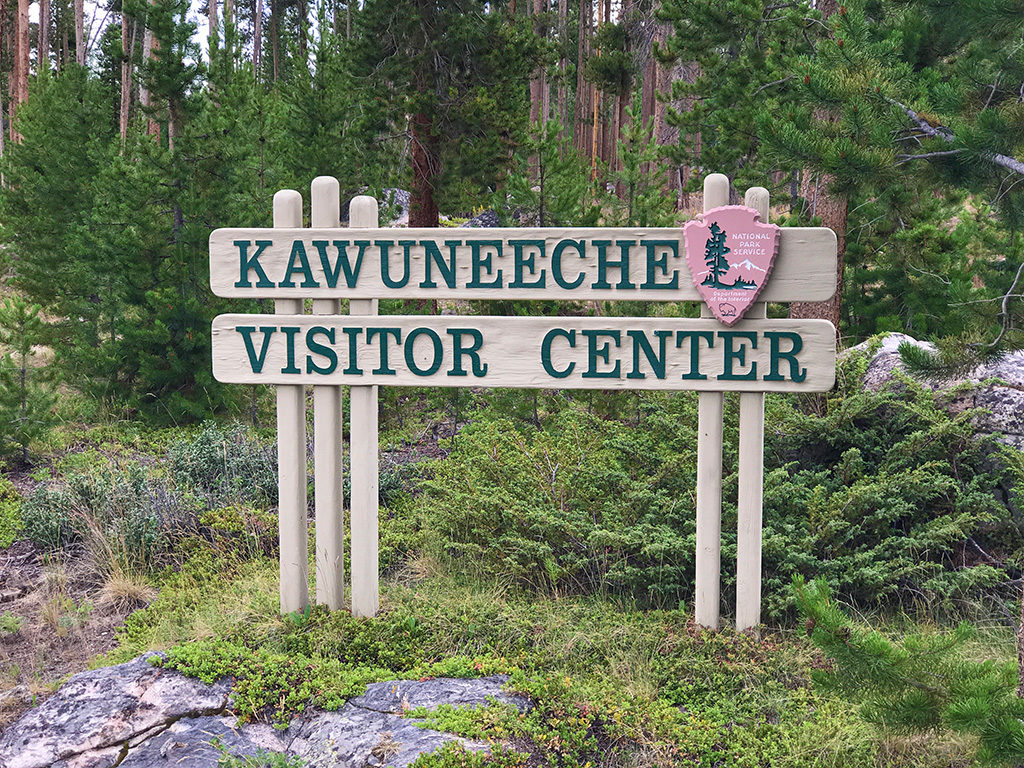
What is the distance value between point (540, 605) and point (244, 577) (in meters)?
1.93

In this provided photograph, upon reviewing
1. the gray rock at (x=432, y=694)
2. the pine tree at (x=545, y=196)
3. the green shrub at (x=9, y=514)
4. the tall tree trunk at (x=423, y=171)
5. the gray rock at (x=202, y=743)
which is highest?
the tall tree trunk at (x=423, y=171)

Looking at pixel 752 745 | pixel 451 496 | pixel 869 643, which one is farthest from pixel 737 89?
pixel 869 643

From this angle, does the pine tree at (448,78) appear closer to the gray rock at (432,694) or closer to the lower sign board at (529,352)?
the lower sign board at (529,352)

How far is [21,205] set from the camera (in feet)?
41.1

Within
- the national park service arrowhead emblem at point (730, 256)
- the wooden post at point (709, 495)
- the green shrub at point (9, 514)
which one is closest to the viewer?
the national park service arrowhead emblem at point (730, 256)

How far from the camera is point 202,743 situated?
3682 millimetres

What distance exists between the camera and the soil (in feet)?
14.6

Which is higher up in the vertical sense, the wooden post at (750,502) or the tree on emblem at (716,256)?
the tree on emblem at (716,256)

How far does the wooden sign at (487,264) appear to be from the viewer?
435 cm

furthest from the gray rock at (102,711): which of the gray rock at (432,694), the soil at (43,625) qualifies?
the gray rock at (432,694)

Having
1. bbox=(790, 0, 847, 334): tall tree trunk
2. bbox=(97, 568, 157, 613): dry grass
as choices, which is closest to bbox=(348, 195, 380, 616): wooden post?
bbox=(97, 568, 157, 613): dry grass

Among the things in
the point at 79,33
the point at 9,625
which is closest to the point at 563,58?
the point at 79,33

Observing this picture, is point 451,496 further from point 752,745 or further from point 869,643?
point 869,643

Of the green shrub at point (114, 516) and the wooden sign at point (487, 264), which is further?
the green shrub at point (114, 516)
